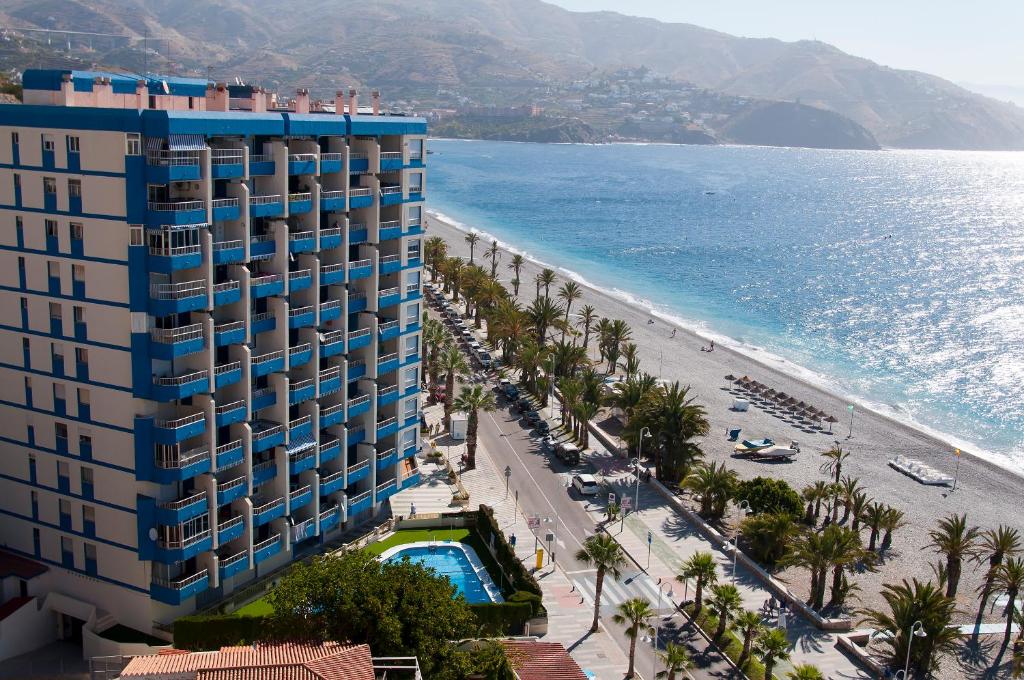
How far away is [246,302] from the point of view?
43.4 meters

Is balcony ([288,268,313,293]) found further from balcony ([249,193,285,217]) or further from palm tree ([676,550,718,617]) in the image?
palm tree ([676,550,718,617])

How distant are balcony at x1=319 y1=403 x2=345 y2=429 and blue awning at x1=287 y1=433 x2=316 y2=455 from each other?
1281 millimetres

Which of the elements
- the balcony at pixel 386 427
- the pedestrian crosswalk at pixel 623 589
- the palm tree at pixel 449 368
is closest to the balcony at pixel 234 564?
the balcony at pixel 386 427

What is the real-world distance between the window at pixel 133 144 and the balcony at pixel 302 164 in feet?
25.9

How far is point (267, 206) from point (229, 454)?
10653 mm

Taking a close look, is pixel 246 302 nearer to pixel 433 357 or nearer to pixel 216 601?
pixel 216 601

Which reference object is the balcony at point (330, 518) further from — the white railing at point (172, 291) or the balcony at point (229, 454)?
the white railing at point (172, 291)

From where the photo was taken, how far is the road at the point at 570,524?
45.6 metres

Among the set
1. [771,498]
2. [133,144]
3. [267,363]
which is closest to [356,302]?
[267,363]

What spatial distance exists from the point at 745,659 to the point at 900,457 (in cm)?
4141

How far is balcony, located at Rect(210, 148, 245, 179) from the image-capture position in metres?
41.6

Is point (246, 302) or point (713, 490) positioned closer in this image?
point (246, 302)

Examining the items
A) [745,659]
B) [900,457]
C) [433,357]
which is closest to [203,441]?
[745,659]

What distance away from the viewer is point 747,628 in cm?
4481
